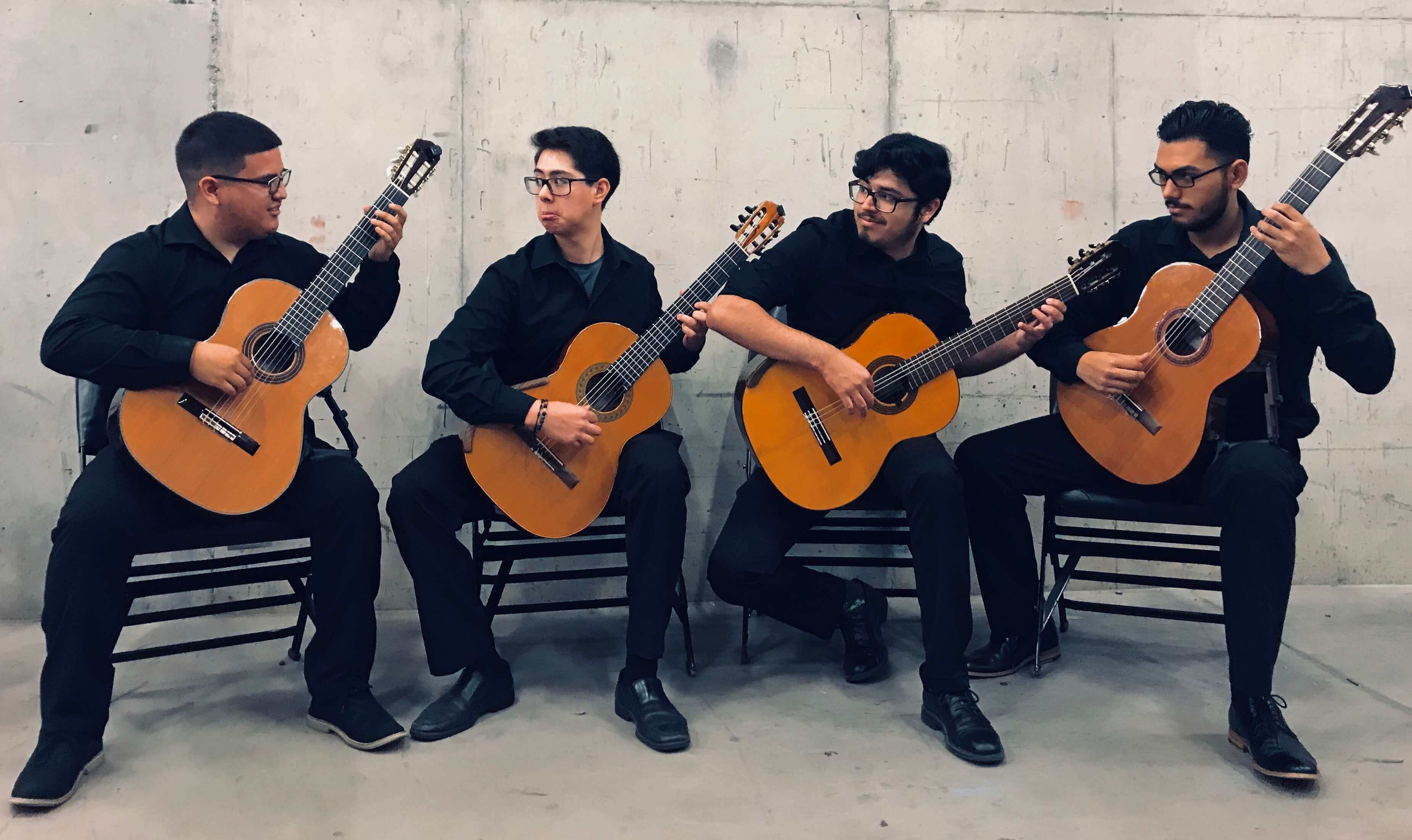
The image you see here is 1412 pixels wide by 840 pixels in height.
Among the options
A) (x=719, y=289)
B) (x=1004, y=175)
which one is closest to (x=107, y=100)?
(x=719, y=289)

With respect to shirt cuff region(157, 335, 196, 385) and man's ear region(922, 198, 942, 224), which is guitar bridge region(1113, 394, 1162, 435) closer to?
man's ear region(922, 198, 942, 224)

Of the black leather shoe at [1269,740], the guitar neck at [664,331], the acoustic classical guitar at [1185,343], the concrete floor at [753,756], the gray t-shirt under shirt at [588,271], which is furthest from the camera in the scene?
the gray t-shirt under shirt at [588,271]

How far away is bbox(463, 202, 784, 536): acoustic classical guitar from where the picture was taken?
2590 millimetres

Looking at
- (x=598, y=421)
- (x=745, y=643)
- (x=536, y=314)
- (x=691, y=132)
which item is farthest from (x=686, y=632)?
(x=691, y=132)

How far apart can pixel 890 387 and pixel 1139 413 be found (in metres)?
0.65

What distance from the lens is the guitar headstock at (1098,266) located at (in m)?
2.71

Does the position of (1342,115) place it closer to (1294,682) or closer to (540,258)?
(1294,682)

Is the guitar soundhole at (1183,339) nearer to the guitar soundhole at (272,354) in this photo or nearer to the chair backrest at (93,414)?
the guitar soundhole at (272,354)

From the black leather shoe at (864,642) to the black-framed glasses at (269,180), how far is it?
1.97m

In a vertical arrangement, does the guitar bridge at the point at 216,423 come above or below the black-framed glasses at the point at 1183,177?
below

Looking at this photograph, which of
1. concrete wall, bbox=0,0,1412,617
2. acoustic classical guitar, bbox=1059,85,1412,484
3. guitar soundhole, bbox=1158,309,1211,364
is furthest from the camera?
concrete wall, bbox=0,0,1412,617

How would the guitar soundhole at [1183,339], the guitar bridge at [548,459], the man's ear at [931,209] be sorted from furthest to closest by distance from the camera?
1. the man's ear at [931,209]
2. the guitar bridge at [548,459]
3. the guitar soundhole at [1183,339]

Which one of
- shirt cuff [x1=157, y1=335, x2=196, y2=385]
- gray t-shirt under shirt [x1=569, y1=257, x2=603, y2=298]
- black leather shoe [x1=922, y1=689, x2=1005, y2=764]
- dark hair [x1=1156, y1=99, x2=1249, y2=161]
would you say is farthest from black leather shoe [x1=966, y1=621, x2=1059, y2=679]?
shirt cuff [x1=157, y1=335, x2=196, y2=385]

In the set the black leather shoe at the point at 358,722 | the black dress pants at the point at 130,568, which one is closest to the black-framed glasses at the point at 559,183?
the black dress pants at the point at 130,568
